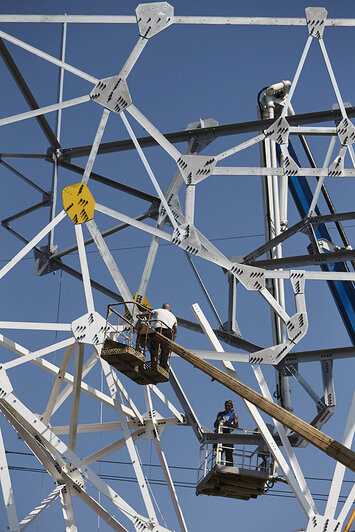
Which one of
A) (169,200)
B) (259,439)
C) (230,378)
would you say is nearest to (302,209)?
(169,200)

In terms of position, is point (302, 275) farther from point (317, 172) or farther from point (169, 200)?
point (169, 200)

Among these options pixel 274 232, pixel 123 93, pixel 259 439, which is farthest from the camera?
pixel 274 232

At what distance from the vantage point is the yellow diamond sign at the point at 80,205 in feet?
134

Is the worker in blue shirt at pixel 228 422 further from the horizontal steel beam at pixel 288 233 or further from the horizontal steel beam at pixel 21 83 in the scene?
the horizontal steel beam at pixel 21 83

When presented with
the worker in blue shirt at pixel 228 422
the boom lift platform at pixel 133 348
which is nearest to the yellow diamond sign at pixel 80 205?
the boom lift platform at pixel 133 348

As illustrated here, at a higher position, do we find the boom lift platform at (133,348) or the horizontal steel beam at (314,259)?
the horizontal steel beam at (314,259)

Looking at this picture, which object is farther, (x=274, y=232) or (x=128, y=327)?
(x=274, y=232)

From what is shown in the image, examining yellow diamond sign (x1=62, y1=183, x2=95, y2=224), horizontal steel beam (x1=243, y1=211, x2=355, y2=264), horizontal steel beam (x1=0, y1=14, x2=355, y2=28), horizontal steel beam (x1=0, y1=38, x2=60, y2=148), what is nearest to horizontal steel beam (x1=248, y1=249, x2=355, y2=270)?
horizontal steel beam (x1=243, y1=211, x2=355, y2=264)

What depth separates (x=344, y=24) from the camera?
42531mm

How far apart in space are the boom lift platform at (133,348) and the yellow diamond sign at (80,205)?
3.60 meters

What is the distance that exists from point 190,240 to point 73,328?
15.8 feet

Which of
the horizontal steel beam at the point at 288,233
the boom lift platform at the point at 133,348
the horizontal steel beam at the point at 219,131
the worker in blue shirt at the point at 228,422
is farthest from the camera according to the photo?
the horizontal steel beam at the point at 288,233

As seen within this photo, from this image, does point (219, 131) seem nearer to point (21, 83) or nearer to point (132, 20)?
point (132, 20)

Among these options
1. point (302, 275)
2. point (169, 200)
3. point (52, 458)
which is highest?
point (169, 200)
